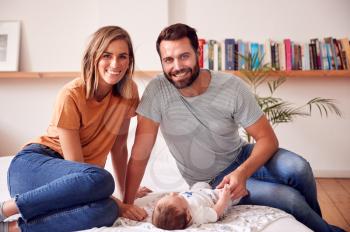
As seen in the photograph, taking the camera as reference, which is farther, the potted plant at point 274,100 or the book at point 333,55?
the book at point 333,55

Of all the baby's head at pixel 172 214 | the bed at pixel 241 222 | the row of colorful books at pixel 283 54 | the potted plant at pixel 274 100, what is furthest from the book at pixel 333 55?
the baby's head at pixel 172 214

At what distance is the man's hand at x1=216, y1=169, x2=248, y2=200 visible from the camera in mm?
1388

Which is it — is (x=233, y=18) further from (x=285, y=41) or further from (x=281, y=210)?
(x=281, y=210)

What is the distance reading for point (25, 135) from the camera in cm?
354

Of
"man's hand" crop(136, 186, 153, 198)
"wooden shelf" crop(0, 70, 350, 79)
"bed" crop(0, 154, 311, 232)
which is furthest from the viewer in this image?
"wooden shelf" crop(0, 70, 350, 79)

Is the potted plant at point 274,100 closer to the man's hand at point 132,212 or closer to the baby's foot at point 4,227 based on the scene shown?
the man's hand at point 132,212

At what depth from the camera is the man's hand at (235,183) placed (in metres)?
1.39

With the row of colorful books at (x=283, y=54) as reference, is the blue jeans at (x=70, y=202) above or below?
below

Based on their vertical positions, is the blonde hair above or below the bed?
above

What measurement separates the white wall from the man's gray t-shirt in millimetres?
1646

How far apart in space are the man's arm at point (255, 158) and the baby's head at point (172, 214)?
0.61 ft

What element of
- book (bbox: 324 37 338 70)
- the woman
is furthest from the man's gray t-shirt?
book (bbox: 324 37 338 70)

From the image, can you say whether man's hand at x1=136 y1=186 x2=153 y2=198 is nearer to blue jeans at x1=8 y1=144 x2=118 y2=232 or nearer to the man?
the man

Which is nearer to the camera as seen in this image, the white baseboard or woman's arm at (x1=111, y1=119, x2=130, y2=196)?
woman's arm at (x1=111, y1=119, x2=130, y2=196)
